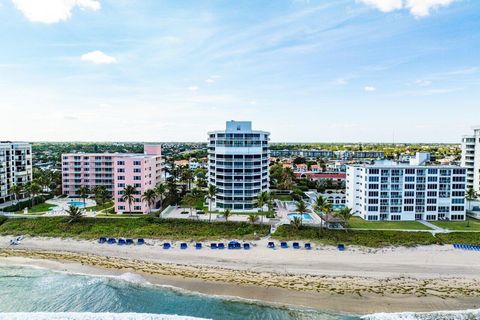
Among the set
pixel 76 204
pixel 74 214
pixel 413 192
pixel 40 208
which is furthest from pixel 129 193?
pixel 413 192

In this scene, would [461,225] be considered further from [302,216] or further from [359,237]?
[302,216]

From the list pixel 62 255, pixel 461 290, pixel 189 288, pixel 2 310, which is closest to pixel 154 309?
pixel 189 288

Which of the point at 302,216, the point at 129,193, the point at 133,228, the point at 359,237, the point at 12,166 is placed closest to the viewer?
the point at 359,237

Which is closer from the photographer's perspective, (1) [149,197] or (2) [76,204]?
(1) [149,197]

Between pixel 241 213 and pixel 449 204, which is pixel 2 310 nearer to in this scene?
pixel 241 213

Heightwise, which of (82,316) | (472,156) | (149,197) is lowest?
(82,316)

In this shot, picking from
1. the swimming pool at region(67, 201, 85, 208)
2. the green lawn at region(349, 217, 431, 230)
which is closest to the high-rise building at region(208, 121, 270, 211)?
the green lawn at region(349, 217, 431, 230)
